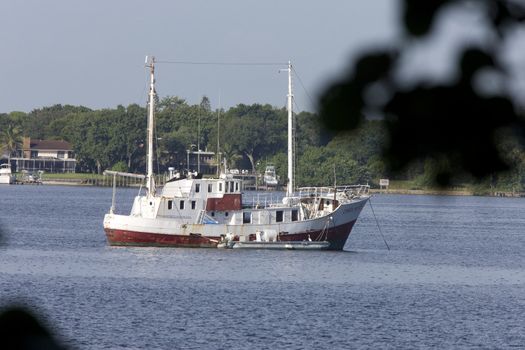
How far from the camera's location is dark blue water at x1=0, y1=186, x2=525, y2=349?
1222 inches

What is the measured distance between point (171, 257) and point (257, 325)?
21062 millimetres

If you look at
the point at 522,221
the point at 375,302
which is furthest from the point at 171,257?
the point at 522,221

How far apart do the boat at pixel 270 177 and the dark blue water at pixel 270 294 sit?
3386 inches

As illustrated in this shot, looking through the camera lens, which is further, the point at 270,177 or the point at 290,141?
the point at 270,177

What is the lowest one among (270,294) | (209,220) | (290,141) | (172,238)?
(270,294)

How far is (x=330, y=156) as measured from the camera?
153 m

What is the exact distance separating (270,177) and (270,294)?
11568cm

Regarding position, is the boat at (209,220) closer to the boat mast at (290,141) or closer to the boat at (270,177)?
the boat mast at (290,141)

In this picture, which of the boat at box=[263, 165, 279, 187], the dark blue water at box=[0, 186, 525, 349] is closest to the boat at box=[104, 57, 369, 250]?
the dark blue water at box=[0, 186, 525, 349]

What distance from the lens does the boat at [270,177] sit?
158m

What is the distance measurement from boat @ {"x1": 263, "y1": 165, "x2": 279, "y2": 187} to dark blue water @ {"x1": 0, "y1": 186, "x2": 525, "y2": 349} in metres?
86.0

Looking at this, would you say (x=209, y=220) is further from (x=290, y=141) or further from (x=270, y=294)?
(x=270, y=294)

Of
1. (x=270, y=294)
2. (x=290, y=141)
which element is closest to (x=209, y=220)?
(x=290, y=141)

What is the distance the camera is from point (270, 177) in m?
157
